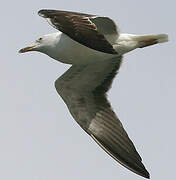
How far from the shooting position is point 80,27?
1086cm

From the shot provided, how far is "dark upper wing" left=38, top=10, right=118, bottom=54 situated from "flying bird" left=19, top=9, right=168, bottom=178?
0.06ft

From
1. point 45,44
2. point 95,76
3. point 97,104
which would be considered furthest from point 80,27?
point 97,104

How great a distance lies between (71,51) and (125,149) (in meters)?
2.36

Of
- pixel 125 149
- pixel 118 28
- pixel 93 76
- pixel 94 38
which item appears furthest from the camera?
pixel 93 76

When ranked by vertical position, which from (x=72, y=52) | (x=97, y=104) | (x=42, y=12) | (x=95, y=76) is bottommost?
(x=97, y=104)

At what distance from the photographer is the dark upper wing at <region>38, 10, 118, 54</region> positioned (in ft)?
34.5

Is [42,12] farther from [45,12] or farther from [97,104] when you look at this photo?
[97,104]

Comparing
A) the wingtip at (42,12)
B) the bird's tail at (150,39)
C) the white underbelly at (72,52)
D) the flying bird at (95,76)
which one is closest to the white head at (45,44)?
the flying bird at (95,76)

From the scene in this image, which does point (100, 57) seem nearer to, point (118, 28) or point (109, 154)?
point (118, 28)

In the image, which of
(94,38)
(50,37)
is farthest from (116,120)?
(94,38)

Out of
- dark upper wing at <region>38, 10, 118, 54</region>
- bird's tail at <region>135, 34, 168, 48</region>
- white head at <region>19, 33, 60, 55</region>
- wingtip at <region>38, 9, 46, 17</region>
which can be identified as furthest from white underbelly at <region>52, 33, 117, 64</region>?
wingtip at <region>38, 9, 46, 17</region>

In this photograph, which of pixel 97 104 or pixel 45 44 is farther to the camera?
pixel 97 104

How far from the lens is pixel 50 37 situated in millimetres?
13438

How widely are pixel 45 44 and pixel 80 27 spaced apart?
269 centimetres
